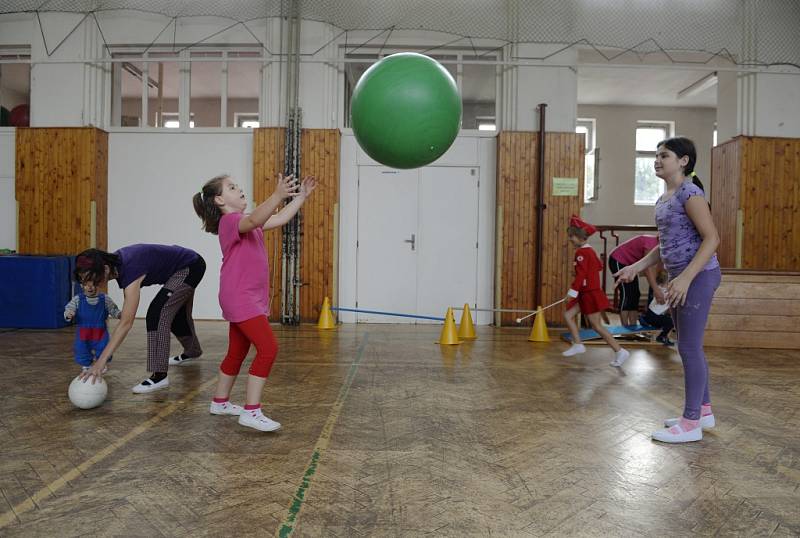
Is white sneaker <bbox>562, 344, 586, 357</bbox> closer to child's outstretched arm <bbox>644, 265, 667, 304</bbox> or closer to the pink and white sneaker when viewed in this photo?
child's outstretched arm <bbox>644, 265, 667, 304</bbox>

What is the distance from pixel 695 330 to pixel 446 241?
20.7ft

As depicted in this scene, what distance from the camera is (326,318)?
846 centimetres

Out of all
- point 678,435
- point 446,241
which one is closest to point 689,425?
point 678,435

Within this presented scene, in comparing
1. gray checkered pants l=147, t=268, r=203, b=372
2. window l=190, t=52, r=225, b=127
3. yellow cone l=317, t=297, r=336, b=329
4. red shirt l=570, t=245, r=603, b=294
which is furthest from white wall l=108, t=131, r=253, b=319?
red shirt l=570, t=245, r=603, b=294

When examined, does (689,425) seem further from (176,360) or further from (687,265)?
(176,360)

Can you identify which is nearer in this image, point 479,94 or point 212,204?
point 212,204

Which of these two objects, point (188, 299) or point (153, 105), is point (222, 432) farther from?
point (153, 105)

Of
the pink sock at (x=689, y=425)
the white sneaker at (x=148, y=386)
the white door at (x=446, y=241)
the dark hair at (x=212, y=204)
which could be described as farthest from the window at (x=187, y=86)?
the pink sock at (x=689, y=425)

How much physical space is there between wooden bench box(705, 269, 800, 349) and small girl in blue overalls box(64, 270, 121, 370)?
6.48 metres

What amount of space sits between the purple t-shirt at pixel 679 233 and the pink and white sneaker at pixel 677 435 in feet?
2.88

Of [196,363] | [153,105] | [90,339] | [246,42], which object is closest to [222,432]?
[90,339]

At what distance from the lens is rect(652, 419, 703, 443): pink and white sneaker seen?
10.8 ft

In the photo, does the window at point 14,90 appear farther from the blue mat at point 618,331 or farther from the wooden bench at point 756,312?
the wooden bench at point 756,312

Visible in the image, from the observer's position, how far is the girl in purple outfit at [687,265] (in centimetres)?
320
